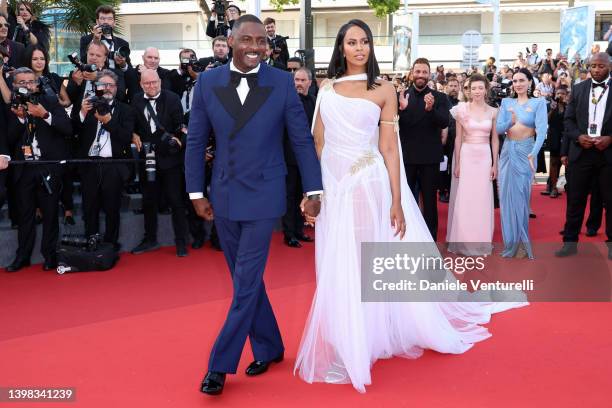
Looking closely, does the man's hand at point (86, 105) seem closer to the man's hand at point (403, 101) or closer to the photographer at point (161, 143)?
the photographer at point (161, 143)

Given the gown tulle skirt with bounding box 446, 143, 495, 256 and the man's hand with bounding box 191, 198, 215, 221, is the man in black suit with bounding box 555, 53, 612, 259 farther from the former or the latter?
the man's hand with bounding box 191, 198, 215, 221

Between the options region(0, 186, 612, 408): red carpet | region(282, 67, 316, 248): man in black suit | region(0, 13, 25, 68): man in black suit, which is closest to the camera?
region(0, 186, 612, 408): red carpet

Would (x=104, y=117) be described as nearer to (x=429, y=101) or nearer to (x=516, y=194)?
(x=429, y=101)

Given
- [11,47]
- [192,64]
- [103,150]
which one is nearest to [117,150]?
[103,150]

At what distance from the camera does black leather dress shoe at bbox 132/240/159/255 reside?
7566mm

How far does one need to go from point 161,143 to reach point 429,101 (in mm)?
2680

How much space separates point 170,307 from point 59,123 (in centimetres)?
229

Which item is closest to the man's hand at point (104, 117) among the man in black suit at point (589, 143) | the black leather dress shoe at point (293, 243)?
the black leather dress shoe at point (293, 243)

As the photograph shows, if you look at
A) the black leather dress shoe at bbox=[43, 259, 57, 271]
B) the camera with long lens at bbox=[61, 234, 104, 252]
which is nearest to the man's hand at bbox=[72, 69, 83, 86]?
the camera with long lens at bbox=[61, 234, 104, 252]

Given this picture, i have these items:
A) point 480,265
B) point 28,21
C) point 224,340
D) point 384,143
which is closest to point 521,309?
point 480,265

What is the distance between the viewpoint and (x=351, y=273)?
4082mm

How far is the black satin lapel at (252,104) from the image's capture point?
3678 mm

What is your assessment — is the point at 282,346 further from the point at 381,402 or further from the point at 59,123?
the point at 59,123

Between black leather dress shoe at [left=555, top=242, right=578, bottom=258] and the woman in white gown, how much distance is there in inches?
131
